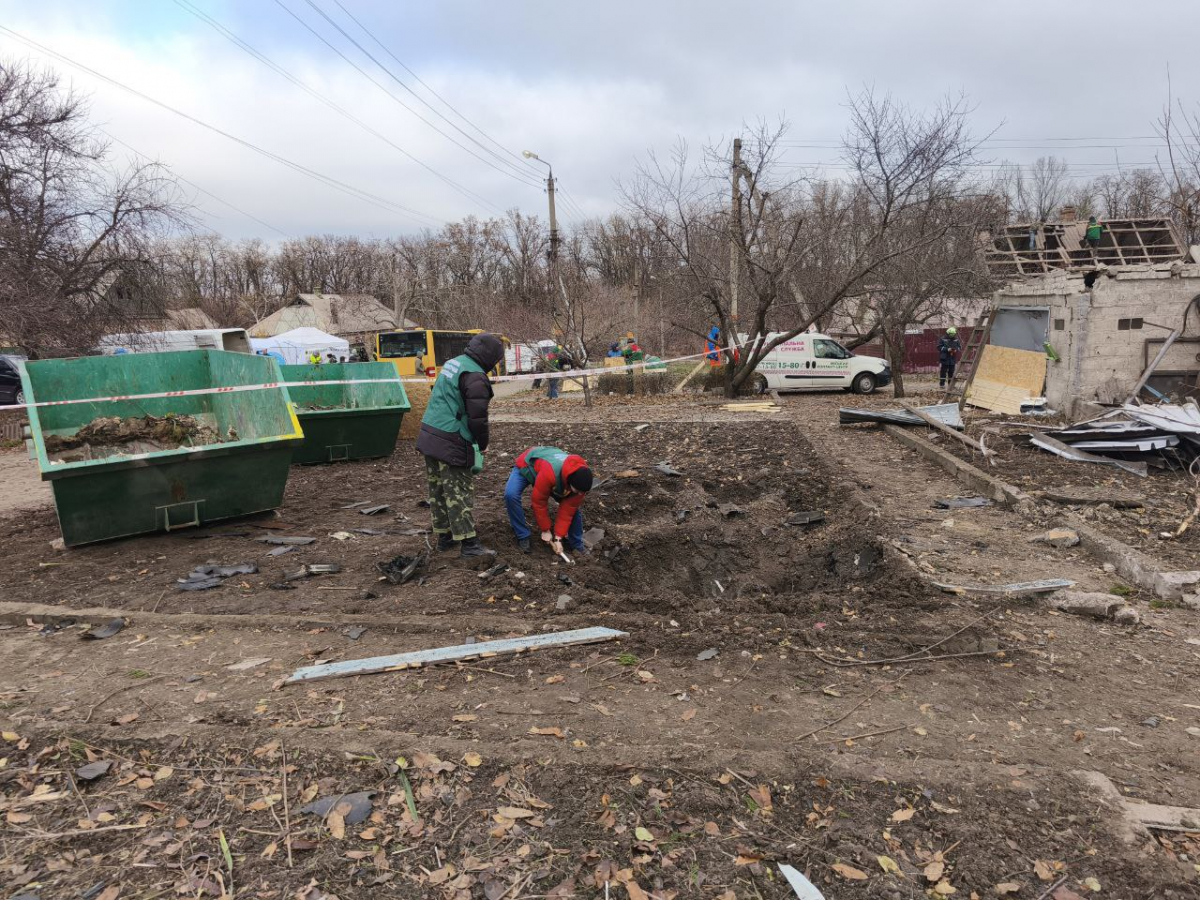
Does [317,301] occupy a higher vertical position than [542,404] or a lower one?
higher

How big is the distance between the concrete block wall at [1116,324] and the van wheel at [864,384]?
752cm

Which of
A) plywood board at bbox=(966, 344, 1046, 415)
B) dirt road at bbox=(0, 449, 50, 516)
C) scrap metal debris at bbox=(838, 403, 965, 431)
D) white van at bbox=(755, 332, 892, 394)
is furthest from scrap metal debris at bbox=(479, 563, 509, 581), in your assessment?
white van at bbox=(755, 332, 892, 394)

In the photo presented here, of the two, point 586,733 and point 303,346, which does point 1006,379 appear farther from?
point 303,346

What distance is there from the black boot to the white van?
14.4 meters

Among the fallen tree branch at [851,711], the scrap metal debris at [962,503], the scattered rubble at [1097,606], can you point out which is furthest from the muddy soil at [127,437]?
the scattered rubble at [1097,606]

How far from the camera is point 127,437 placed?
7.23m

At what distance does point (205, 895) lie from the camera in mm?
2205

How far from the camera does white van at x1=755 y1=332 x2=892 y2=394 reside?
18844 millimetres

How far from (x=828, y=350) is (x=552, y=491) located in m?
15.5

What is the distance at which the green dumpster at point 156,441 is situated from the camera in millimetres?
5602

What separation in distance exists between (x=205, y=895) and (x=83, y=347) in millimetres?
15489

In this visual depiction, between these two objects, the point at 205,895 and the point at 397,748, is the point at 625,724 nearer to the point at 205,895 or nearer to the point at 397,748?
the point at 397,748

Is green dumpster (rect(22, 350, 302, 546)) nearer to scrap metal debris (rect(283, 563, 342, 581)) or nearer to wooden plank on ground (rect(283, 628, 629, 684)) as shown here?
scrap metal debris (rect(283, 563, 342, 581))

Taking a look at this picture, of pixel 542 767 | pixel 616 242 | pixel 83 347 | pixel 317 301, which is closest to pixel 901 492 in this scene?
pixel 542 767
